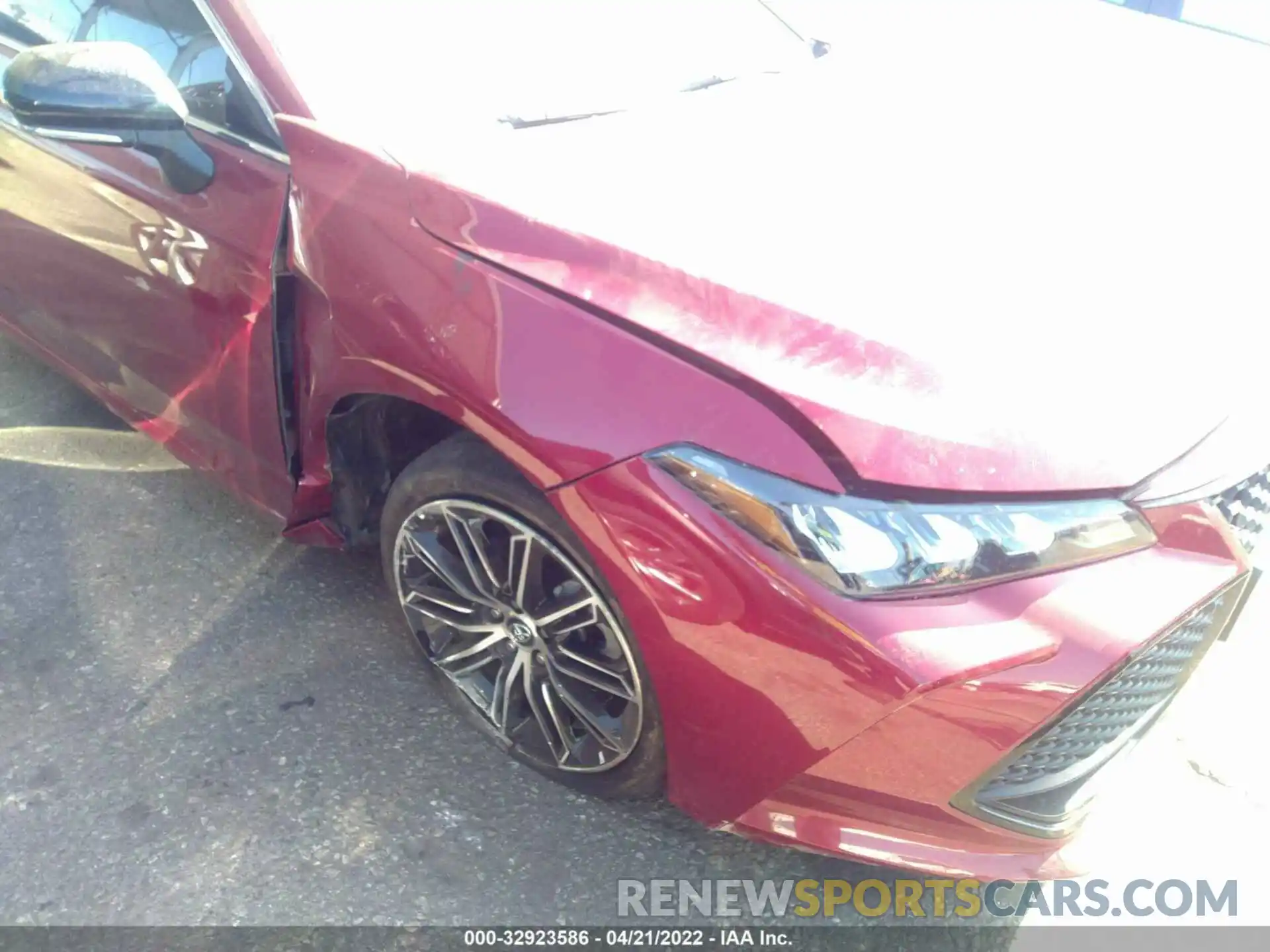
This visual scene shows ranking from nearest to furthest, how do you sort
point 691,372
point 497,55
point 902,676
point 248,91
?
point 902,676 → point 691,372 → point 248,91 → point 497,55

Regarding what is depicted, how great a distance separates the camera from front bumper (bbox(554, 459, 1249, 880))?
1.44 m

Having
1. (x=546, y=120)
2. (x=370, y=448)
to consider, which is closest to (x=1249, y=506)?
(x=546, y=120)

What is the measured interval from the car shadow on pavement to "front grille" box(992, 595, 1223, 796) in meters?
0.53

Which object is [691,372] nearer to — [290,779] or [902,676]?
[902,676]

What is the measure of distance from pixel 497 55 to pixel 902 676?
161 centimetres

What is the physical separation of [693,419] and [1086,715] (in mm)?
767

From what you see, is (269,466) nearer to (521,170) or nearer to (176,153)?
(176,153)

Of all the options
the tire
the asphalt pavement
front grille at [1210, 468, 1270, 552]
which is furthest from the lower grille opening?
the tire

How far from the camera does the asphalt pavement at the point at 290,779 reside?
192cm

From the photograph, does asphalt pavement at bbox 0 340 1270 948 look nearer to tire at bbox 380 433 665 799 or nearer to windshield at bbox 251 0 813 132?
tire at bbox 380 433 665 799

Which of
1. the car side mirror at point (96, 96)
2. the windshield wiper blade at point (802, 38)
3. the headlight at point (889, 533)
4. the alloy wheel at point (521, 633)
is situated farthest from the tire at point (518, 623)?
the windshield wiper blade at point (802, 38)

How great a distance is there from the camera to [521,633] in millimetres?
1995

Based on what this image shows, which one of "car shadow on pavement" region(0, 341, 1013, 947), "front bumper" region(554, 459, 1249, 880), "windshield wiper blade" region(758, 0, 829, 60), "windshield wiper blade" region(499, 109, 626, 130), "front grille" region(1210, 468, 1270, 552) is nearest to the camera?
"front bumper" region(554, 459, 1249, 880)

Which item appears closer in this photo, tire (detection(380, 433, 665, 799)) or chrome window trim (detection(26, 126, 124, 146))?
tire (detection(380, 433, 665, 799))
